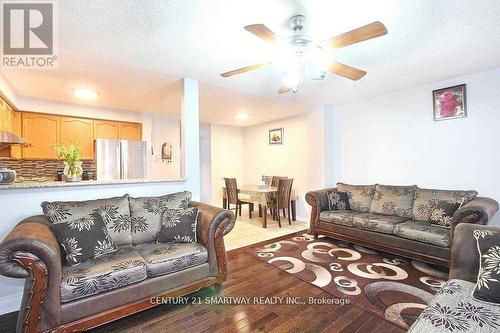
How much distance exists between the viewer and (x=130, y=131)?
4910 mm

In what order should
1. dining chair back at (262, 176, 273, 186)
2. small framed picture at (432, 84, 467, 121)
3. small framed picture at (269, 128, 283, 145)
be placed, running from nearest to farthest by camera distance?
1. small framed picture at (432, 84, 467, 121)
2. dining chair back at (262, 176, 273, 186)
3. small framed picture at (269, 128, 283, 145)

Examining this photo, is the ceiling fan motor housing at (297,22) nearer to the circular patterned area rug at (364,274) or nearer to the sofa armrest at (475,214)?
the circular patterned area rug at (364,274)

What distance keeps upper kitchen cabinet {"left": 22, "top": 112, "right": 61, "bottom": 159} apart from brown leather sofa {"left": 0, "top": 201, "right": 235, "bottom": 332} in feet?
8.52

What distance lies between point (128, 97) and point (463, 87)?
4.94m

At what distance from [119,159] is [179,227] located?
289cm

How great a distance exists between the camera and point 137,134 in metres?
5.01

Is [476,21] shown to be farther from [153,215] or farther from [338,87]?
[153,215]

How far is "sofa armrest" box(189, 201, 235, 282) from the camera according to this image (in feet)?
7.52

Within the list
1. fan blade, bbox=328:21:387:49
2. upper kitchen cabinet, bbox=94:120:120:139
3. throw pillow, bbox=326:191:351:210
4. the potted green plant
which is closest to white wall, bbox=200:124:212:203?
upper kitchen cabinet, bbox=94:120:120:139

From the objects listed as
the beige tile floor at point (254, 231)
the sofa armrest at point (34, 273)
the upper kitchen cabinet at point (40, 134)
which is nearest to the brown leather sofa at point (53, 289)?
the sofa armrest at point (34, 273)

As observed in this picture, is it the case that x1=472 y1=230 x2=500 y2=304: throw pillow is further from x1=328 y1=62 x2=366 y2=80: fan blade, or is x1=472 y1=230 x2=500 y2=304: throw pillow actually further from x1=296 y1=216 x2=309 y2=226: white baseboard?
x1=296 y1=216 x2=309 y2=226: white baseboard

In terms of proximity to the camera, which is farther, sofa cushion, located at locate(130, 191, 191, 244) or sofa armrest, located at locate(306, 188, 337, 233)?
sofa armrest, located at locate(306, 188, 337, 233)

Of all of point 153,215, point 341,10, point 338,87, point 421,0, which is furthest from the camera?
point 338,87

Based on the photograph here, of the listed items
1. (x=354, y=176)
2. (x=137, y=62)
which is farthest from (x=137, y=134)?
(x=354, y=176)
